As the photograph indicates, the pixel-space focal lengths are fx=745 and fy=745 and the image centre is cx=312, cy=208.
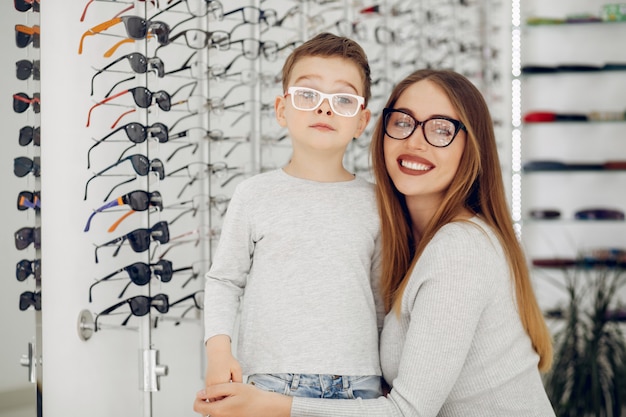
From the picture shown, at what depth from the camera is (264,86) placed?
283cm

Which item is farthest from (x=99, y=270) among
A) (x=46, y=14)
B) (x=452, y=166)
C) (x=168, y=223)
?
(x=452, y=166)

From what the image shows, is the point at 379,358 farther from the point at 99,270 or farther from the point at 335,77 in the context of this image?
the point at 99,270

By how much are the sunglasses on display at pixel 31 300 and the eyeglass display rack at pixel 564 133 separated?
3.69 metres

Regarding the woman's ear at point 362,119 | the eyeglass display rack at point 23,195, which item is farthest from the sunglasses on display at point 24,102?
the woman's ear at point 362,119

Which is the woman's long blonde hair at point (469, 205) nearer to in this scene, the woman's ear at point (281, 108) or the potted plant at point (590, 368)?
the woman's ear at point (281, 108)

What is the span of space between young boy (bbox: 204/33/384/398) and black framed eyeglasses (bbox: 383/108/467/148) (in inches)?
4.5

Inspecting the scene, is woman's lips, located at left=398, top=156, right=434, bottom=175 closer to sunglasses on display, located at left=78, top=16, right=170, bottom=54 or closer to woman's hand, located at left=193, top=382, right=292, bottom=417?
woman's hand, located at left=193, top=382, right=292, bottom=417

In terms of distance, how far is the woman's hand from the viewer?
62.4 inches

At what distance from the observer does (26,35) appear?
6.28 feet

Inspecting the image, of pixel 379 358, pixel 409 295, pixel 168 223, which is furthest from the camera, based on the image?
pixel 168 223

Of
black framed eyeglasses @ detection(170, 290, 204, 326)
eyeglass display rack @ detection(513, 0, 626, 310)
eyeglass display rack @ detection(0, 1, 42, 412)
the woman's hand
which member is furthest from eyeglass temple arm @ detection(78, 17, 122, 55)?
eyeglass display rack @ detection(513, 0, 626, 310)

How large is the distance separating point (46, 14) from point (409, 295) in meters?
1.30

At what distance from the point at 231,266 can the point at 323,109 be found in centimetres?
46

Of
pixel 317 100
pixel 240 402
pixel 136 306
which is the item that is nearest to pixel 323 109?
pixel 317 100
